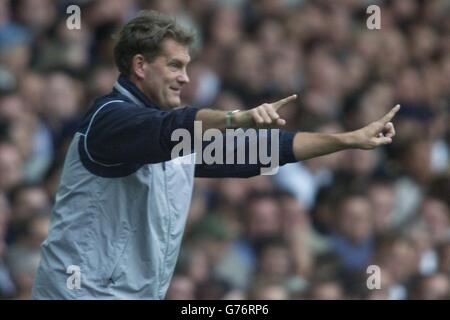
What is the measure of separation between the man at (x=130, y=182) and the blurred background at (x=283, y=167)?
61.9 inches

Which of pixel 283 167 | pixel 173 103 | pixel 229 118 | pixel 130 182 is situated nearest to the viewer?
pixel 229 118

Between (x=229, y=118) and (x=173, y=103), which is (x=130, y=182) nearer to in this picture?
(x=173, y=103)

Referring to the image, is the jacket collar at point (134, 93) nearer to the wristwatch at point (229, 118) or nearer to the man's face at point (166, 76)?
the man's face at point (166, 76)

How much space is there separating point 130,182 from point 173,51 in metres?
0.47

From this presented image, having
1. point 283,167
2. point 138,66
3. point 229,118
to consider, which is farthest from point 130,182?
point 283,167

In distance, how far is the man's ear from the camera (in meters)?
4.43

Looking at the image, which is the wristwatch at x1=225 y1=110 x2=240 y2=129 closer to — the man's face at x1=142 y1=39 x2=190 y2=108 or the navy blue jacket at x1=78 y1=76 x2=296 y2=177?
the navy blue jacket at x1=78 y1=76 x2=296 y2=177

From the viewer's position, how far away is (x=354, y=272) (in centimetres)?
701

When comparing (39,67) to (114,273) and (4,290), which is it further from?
(114,273)

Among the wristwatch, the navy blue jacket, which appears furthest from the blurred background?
the wristwatch

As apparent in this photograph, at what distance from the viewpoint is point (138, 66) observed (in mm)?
4453

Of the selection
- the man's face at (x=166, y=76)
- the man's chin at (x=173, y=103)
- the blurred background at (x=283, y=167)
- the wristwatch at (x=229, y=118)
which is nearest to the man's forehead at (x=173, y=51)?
the man's face at (x=166, y=76)

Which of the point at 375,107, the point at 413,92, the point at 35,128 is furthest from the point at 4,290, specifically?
the point at 413,92

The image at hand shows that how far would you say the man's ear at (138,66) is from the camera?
4.43 m
